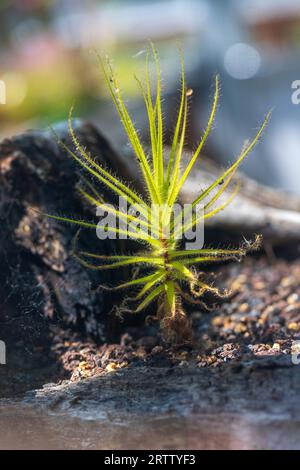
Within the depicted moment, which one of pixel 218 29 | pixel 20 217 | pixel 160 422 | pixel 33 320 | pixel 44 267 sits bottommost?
pixel 160 422

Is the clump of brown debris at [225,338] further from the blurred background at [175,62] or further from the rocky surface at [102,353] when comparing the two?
the blurred background at [175,62]

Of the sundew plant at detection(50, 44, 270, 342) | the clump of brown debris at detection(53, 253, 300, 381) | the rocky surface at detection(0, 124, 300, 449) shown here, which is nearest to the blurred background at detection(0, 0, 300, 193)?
the clump of brown debris at detection(53, 253, 300, 381)

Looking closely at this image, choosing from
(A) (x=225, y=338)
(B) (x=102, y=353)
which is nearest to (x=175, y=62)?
(A) (x=225, y=338)

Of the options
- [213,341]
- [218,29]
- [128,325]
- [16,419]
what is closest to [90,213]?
[128,325]

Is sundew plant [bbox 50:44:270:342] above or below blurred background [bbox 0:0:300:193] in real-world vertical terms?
below

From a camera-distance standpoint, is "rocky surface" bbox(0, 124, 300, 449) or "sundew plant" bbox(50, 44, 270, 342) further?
"sundew plant" bbox(50, 44, 270, 342)

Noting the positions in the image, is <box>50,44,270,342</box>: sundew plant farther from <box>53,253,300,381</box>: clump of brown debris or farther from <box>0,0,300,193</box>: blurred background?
<box>0,0,300,193</box>: blurred background

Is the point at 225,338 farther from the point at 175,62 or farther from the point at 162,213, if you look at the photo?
the point at 175,62

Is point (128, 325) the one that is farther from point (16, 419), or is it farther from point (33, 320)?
point (16, 419)
